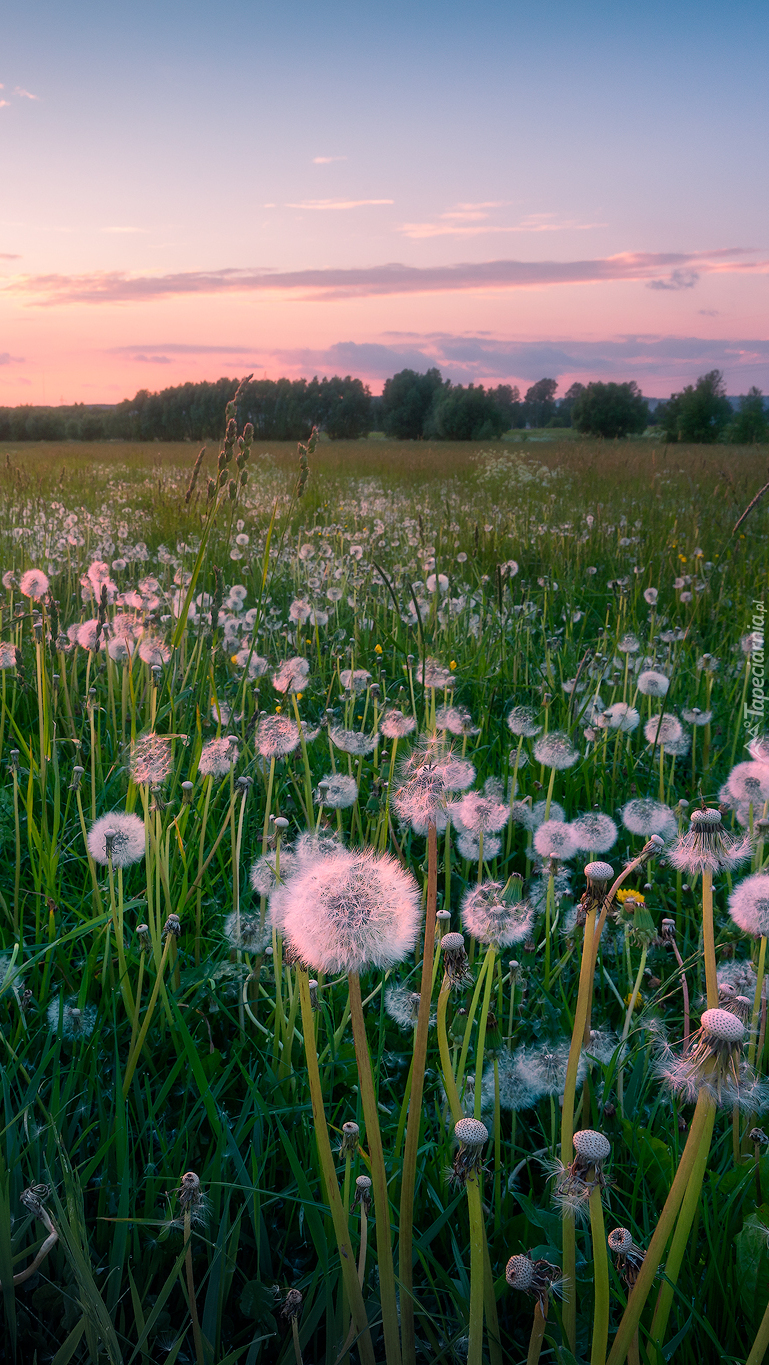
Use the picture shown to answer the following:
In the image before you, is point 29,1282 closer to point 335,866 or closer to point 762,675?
point 335,866

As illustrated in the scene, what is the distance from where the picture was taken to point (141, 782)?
5.79 ft

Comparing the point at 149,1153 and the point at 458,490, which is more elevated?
the point at 458,490

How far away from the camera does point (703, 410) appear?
1489 inches

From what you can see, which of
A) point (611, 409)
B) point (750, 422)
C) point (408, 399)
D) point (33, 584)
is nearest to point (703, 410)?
point (750, 422)

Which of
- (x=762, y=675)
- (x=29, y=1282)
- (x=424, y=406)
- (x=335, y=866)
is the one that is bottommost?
(x=29, y=1282)

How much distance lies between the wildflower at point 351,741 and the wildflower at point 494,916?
1018mm

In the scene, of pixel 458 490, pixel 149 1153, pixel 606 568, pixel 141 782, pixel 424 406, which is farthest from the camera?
pixel 424 406

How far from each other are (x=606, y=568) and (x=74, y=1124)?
5573mm

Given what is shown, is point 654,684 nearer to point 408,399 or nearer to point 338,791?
point 338,791

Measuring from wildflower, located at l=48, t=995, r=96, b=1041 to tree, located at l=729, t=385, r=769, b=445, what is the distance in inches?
1127

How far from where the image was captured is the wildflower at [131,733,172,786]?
70.1 inches

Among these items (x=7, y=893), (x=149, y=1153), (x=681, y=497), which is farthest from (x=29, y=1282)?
(x=681, y=497)

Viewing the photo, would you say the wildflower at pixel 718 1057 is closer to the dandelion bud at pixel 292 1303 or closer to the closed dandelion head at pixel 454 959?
the closed dandelion head at pixel 454 959

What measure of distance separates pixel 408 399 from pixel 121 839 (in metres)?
70.9
